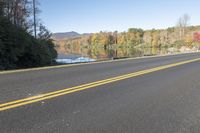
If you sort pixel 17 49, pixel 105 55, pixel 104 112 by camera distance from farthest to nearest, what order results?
pixel 105 55
pixel 17 49
pixel 104 112

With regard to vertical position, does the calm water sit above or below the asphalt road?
above

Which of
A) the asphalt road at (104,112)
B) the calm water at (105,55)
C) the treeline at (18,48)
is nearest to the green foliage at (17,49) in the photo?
the treeline at (18,48)

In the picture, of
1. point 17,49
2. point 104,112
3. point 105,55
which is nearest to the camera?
point 104,112

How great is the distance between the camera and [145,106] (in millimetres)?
6785

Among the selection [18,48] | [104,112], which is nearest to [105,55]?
[18,48]

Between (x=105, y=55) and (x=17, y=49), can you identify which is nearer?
(x=17, y=49)

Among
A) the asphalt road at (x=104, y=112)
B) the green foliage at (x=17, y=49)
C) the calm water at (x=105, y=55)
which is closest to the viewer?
the asphalt road at (x=104, y=112)

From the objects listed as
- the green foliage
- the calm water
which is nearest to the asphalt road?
the green foliage

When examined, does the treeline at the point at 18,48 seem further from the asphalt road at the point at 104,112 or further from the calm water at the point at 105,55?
the asphalt road at the point at 104,112

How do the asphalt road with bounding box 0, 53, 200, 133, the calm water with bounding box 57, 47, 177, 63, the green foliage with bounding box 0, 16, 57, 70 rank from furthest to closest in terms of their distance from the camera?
1. the calm water with bounding box 57, 47, 177, 63
2. the green foliage with bounding box 0, 16, 57, 70
3. the asphalt road with bounding box 0, 53, 200, 133

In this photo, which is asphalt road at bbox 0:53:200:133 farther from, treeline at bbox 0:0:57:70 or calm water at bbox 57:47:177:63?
calm water at bbox 57:47:177:63

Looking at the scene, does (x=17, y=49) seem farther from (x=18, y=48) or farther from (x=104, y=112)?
(x=104, y=112)

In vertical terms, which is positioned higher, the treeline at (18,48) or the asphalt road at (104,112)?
the treeline at (18,48)

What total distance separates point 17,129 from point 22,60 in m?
22.4
